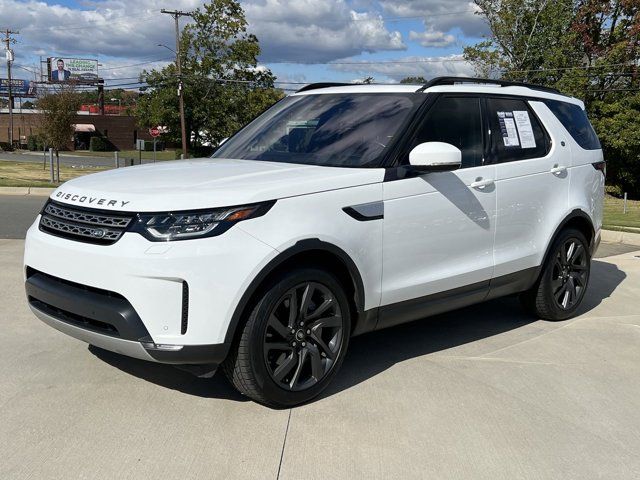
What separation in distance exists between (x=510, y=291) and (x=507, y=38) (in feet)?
125

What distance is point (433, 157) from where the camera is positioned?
156 inches

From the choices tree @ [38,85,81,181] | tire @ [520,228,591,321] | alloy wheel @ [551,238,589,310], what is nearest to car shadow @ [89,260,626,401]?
tire @ [520,228,591,321]

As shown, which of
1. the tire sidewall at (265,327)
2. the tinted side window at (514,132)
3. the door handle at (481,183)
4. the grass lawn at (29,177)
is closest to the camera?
the tire sidewall at (265,327)

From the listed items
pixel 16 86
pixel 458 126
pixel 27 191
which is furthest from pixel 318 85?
pixel 16 86

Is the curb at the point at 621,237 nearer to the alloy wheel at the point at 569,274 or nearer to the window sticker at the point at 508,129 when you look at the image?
the alloy wheel at the point at 569,274

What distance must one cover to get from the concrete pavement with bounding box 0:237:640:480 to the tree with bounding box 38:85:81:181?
21.6 m

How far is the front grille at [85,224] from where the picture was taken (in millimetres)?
3305

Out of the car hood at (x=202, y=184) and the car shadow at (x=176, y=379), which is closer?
the car hood at (x=202, y=184)

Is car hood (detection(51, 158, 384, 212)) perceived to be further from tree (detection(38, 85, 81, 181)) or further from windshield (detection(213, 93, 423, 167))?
tree (detection(38, 85, 81, 181))

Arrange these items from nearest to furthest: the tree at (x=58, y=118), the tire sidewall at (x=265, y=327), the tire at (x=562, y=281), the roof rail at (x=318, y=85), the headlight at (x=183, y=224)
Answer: the headlight at (x=183, y=224), the tire sidewall at (x=265, y=327), the roof rail at (x=318, y=85), the tire at (x=562, y=281), the tree at (x=58, y=118)

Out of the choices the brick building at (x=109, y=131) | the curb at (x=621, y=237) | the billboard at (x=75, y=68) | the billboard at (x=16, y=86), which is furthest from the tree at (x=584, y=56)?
the billboard at (x=16, y=86)

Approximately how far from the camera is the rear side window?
5.65 metres

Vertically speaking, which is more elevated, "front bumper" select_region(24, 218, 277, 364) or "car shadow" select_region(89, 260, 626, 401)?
"front bumper" select_region(24, 218, 277, 364)

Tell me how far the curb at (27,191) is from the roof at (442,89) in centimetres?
1221
